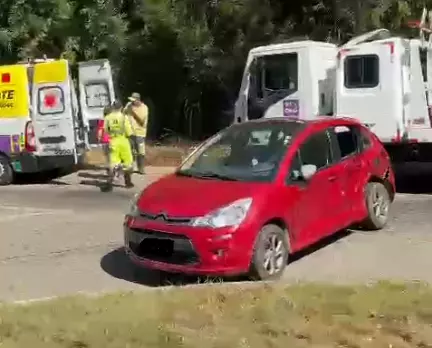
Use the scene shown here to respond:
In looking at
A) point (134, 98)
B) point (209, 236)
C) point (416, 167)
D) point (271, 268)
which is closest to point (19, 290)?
point (209, 236)

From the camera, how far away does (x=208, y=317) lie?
6.09 m

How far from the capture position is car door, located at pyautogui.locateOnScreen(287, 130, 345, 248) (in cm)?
845

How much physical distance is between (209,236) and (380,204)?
3473 mm

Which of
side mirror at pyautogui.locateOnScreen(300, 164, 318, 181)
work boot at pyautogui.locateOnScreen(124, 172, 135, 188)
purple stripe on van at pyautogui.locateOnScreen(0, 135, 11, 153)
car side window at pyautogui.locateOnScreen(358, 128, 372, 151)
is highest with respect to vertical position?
car side window at pyautogui.locateOnScreen(358, 128, 372, 151)

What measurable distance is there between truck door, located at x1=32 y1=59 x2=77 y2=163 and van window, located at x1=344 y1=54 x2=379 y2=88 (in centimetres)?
500

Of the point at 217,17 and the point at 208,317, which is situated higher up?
the point at 217,17

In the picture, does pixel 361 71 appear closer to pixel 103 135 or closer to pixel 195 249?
pixel 103 135

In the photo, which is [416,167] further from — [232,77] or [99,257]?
[99,257]

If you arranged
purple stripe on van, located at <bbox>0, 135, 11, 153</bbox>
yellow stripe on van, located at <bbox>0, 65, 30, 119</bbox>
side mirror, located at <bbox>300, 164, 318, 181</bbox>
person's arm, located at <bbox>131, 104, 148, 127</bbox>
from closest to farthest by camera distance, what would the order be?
side mirror, located at <bbox>300, 164, 318, 181</bbox> < yellow stripe on van, located at <bbox>0, 65, 30, 119</bbox> < purple stripe on van, located at <bbox>0, 135, 11, 153</bbox> < person's arm, located at <bbox>131, 104, 148, 127</bbox>

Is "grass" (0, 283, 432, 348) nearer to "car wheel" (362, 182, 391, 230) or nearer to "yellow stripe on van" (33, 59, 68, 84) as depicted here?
"car wheel" (362, 182, 391, 230)

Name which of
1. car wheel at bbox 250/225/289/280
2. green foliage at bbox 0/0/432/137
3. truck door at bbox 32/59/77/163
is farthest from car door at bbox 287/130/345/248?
green foliage at bbox 0/0/432/137

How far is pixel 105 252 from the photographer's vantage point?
9.64m

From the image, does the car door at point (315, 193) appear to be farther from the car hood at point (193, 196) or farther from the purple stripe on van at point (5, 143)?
the purple stripe on van at point (5, 143)

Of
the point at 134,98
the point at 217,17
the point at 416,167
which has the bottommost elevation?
the point at 416,167
